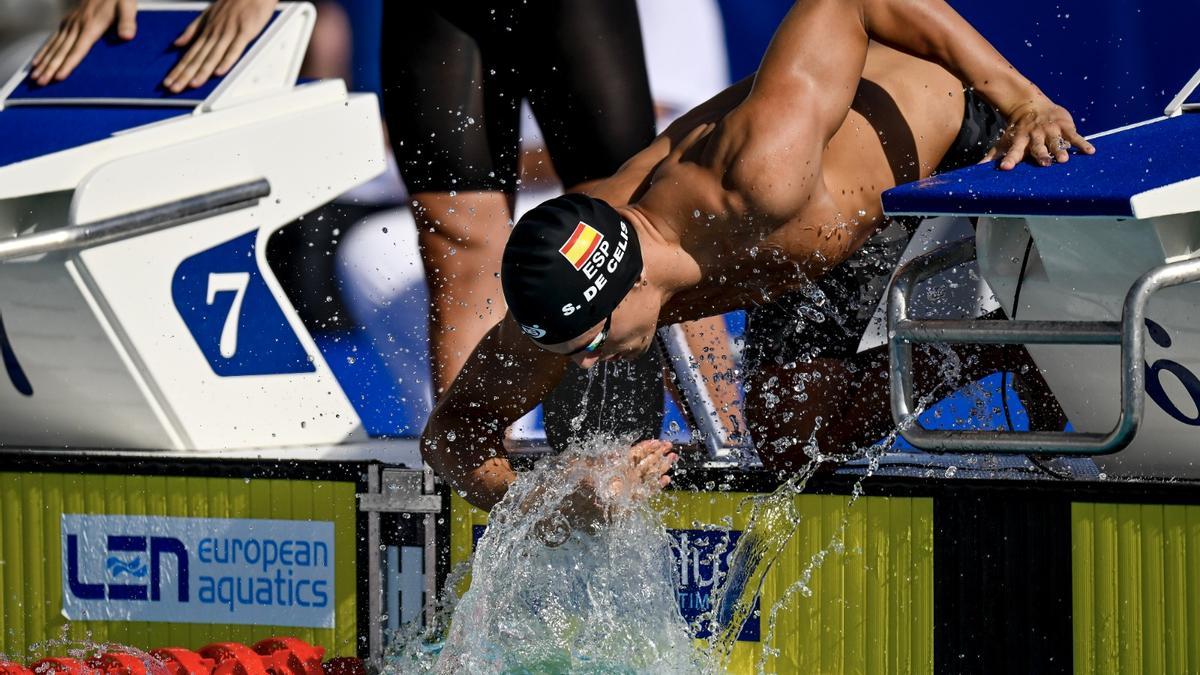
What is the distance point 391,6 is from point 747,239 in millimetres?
1492

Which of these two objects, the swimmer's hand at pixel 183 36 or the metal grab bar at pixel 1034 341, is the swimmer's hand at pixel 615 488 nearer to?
the metal grab bar at pixel 1034 341

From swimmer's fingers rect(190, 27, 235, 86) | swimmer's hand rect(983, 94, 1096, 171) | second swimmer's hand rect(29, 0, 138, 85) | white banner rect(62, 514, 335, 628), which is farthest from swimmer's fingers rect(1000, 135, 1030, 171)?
second swimmer's hand rect(29, 0, 138, 85)

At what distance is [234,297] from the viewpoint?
3783 mm

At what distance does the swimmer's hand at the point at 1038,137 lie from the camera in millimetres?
2537

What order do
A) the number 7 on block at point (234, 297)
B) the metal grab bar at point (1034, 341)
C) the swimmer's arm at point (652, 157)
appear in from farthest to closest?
the number 7 on block at point (234, 297), the swimmer's arm at point (652, 157), the metal grab bar at point (1034, 341)

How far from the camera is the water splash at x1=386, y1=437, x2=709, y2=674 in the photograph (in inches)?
114

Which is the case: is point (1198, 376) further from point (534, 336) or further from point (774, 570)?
point (534, 336)

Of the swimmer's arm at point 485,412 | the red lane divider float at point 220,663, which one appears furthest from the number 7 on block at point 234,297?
the swimmer's arm at point 485,412

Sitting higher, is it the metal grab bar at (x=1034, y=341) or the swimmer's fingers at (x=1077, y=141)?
the swimmer's fingers at (x=1077, y=141)

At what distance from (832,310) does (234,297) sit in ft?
5.32

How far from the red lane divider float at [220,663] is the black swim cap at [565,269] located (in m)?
1.10

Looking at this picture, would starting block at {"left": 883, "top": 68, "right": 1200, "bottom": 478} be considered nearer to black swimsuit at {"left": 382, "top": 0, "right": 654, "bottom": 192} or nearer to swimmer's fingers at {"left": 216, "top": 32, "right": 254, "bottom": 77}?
black swimsuit at {"left": 382, "top": 0, "right": 654, "bottom": 192}

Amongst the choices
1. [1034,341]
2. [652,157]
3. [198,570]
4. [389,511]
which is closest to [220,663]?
[198,570]

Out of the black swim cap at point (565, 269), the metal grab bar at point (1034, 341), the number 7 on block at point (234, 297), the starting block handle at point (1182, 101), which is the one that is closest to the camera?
the metal grab bar at point (1034, 341)
